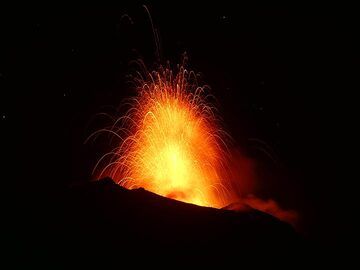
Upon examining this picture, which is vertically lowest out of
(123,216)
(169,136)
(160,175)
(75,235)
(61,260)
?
(61,260)

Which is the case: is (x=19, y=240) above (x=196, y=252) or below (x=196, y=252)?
below

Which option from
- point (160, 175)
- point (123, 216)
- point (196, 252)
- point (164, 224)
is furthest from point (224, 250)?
point (160, 175)

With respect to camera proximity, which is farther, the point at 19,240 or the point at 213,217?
the point at 213,217

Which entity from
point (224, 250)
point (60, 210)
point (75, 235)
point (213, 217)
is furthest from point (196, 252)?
point (60, 210)

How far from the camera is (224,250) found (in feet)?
61.5

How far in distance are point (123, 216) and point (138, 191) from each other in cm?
189

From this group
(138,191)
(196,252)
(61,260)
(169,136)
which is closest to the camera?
(61,260)

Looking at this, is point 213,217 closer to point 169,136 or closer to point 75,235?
point 75,235

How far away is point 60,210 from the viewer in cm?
2003

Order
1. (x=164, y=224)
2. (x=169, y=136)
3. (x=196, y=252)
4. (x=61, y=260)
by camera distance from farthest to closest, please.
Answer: (x=169, y=136) < (x=164, y=224) < (x=196, y=252) < (x=61, y=260)

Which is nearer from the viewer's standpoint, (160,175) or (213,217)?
(213,217)

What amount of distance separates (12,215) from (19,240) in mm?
2047

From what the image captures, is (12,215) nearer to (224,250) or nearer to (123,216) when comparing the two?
(123,216)

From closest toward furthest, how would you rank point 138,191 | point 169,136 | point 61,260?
point 61,260 → point 138,191 → point 169,136
